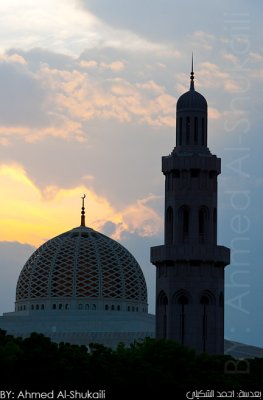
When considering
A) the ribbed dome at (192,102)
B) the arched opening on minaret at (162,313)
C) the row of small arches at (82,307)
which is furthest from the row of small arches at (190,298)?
the row of small arches at (82,307)

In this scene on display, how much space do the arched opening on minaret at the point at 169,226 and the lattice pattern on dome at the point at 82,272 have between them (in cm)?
3246

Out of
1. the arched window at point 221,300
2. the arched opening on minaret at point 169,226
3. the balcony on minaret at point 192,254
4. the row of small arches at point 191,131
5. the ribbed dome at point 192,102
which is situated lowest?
the arched window at point 221,300

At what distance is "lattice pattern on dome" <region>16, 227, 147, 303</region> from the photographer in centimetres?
12294

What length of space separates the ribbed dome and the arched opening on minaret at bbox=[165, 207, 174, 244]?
16.2ft

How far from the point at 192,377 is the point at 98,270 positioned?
4760 centimetres

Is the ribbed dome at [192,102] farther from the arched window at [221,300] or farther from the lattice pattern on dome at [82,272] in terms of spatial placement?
the lattice pattern on dome at [82,272]

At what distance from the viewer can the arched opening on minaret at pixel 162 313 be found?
89.7 m

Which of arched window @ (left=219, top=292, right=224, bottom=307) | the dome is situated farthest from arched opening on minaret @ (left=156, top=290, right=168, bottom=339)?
the dome

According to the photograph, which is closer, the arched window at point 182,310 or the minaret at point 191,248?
the arched window at point 182,310

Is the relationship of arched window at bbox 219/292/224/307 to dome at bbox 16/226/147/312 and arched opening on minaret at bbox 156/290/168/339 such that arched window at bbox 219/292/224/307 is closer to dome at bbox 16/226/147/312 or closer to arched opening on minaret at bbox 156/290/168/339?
arched opening on minaret at bbox 156/290/168/339

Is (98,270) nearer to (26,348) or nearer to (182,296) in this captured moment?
(182,296)

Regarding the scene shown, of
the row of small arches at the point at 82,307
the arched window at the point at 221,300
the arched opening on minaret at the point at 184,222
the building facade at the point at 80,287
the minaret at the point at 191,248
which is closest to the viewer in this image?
the minaret at the point at 191,248

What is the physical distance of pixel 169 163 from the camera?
294ft

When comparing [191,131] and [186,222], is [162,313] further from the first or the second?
[191,131]
